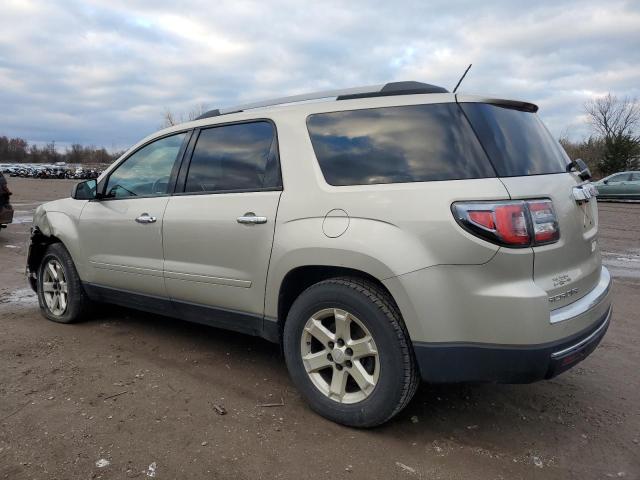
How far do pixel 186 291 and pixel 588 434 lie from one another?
270 cm

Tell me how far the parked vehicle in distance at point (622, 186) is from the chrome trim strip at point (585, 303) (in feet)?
71.4

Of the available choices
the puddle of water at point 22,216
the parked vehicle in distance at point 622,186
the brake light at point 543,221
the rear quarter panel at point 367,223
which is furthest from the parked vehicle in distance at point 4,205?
the parked vehicle in distance at point 622,186

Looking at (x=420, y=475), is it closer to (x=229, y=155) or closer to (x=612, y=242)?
(x=229, y=155)

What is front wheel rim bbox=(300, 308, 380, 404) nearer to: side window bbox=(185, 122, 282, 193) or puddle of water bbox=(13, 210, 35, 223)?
side window bbox=(185, 122, 282, 193)

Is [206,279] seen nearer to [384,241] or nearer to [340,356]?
[340,356]

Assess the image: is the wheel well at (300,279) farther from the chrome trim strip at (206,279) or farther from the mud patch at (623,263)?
the mud patch at (623,263)

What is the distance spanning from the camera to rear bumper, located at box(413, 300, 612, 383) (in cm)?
248

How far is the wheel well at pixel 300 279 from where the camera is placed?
2.97 m

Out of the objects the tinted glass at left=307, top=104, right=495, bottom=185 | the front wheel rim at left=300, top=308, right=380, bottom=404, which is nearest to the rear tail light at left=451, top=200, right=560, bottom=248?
the tinted glass at left=307, top=104, right=495, bottom=185

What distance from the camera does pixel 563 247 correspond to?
8.70ft

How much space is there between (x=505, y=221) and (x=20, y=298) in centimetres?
554

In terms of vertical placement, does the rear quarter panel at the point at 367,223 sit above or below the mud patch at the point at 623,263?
above

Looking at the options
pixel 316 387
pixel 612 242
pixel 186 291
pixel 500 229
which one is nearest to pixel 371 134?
pixel 500 229

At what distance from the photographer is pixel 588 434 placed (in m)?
2.94
